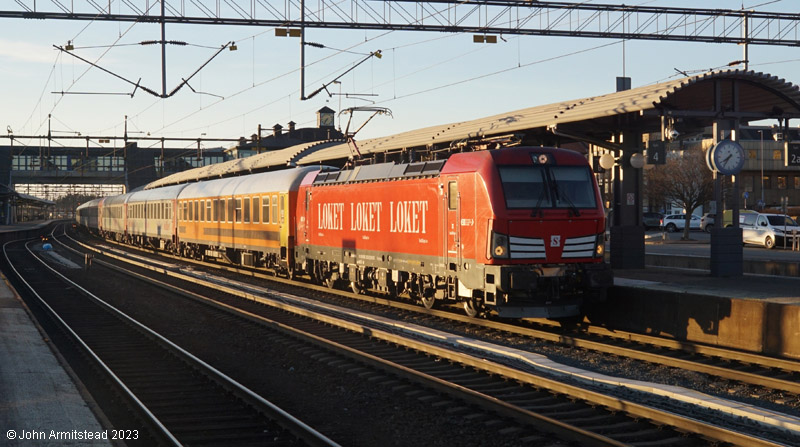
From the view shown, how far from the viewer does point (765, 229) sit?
39.1m

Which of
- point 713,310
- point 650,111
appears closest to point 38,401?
point 713,310

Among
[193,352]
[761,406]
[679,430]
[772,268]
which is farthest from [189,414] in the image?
[772,268]

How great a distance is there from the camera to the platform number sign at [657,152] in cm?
1924

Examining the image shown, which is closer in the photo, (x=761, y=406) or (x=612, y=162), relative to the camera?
(x=761, y=406)

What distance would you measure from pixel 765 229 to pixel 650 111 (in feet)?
82.9

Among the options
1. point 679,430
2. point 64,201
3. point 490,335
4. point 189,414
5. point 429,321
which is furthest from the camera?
point 64,201

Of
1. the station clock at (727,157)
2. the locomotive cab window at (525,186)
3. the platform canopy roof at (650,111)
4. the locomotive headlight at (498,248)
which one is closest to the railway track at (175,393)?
the locomotive headlight at (498,248)

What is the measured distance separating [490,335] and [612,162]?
24.7 feet

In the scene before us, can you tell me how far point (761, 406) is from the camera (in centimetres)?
973

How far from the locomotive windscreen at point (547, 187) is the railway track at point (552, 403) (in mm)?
3585

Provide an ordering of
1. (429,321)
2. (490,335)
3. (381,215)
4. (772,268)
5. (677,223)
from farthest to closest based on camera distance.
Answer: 1. (677,223)
2. (772,268)
3. (381,215)
4. (429,321)
5. (490,335)

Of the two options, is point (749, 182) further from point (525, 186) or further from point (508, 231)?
point (508, 231)

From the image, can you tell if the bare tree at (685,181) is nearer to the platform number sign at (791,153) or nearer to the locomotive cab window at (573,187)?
the platform number sign at (791,153)

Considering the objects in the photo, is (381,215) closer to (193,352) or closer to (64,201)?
(193,352)
